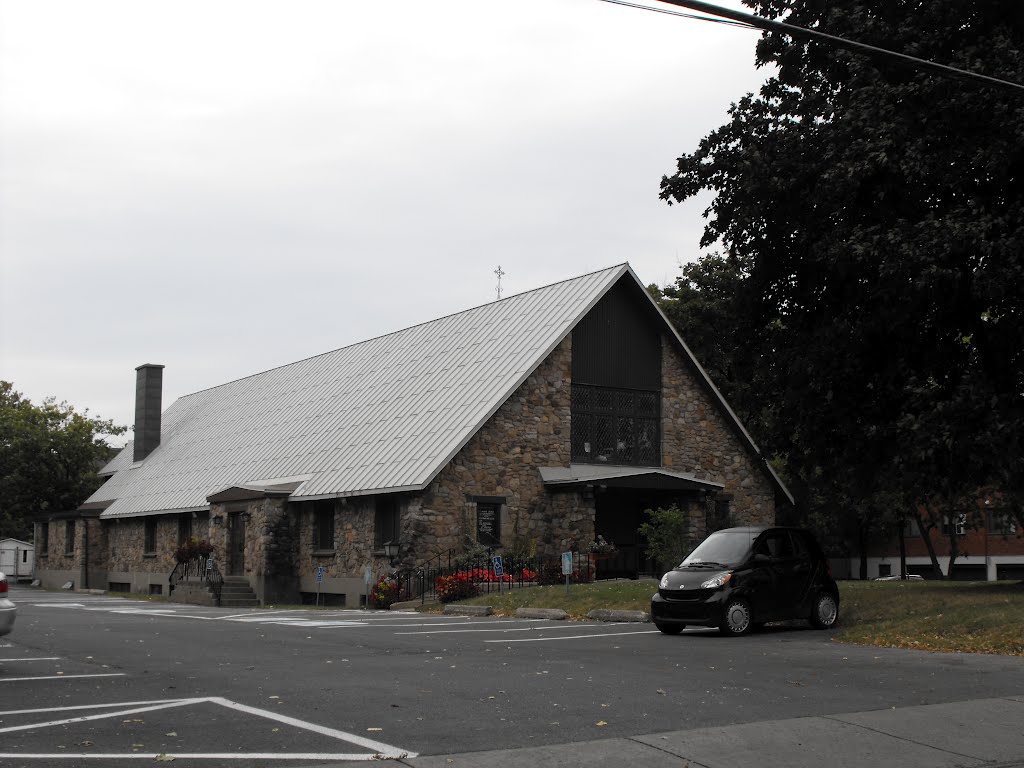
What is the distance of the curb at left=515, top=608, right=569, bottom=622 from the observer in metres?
23.4

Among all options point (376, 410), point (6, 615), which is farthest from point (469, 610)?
point (6, 615)

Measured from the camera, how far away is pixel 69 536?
54.7 meters

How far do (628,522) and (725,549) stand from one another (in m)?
16.0

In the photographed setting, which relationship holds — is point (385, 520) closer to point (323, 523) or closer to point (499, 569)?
point (323, 523)

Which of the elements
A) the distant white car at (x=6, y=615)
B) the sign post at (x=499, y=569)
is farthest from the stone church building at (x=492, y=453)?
the distant white car at (x=6, y=615)

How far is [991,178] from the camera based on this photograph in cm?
1956

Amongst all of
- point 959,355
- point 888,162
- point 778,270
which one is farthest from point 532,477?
point 888,162

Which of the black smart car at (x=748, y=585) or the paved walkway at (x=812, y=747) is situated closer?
the paved walkway at (x=812, y=747)

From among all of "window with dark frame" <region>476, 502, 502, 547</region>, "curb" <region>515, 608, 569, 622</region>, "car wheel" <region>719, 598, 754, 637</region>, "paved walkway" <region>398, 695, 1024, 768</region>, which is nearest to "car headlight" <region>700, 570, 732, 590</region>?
"car wheel" <region>719, 598, 754, 637</region>

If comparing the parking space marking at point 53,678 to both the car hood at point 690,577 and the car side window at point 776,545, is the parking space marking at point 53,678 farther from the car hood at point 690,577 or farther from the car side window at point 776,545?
the car side window at point 776,545

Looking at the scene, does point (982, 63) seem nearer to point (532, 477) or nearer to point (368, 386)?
point (532, 477)

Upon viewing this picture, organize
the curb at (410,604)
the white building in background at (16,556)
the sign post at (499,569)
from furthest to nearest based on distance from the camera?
the white building in background at (16,556) → the sign post at (499,569) → the curb at (410,604)

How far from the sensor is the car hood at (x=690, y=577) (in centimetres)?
1880

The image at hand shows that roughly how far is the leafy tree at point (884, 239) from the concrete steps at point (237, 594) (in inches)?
697
